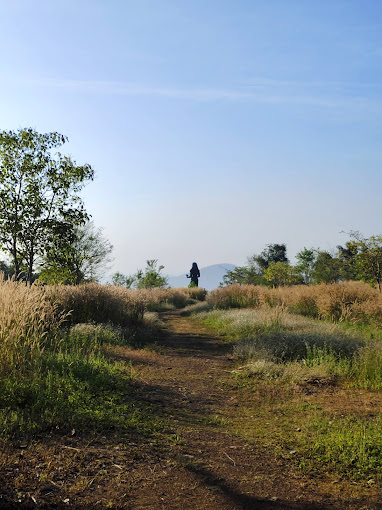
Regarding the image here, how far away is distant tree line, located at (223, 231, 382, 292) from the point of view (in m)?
19.0

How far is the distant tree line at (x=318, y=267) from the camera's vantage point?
62.2 ft

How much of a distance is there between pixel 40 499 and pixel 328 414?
3.60 meters

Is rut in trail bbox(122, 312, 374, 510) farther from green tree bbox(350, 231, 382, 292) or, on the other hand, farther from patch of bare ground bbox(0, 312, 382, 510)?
green tree bbox(350, 231, 382, 292)

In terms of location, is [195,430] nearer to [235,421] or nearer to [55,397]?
[235,421]

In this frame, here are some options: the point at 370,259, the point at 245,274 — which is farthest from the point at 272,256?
the point at 370,259

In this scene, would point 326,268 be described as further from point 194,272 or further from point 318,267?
point 194,272

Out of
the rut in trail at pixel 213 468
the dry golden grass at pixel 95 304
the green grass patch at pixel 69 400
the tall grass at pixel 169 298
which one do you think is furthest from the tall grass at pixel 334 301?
the tall grass at pixel 169 298

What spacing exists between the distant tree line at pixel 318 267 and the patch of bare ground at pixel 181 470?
45.5 ft

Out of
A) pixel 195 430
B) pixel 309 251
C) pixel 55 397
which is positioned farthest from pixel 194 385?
pixel 309 251

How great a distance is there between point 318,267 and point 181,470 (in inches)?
1447

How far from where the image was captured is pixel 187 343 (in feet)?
41.5

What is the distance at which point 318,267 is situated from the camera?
3900 cm

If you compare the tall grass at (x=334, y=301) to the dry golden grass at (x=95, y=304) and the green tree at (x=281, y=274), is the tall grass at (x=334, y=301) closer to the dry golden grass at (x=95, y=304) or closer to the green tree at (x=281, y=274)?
the dry golden grass at (x=95, y=304)

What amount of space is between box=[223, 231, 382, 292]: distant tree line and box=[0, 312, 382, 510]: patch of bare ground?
45.5ft
